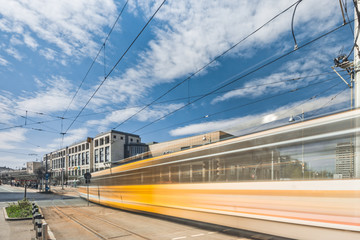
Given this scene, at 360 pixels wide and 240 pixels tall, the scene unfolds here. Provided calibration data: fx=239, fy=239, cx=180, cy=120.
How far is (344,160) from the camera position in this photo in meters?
3.96

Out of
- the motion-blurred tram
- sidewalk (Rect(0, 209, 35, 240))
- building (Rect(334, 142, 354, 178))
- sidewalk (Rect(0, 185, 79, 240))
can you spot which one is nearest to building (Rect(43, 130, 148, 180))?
sidewalk (Rect(0, 185, 79, 240))

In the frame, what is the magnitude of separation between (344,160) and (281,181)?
1177 millimetres

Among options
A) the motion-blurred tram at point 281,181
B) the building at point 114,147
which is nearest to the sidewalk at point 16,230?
the motion-blurred tram at point 281,181

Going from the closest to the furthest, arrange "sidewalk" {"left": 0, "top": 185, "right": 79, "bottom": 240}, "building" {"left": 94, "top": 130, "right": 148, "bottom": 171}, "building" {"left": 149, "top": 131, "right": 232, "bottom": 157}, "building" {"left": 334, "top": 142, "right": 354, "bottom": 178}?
"building" {"left": 334, "top": 142, "right": 354, "bottom": 178} < "building" {"left": 149, "top": 131, "right": 232, "bottom": 157} < "sidewalk" {"left": 0, "top": 185, "right": 79, "bottom": 240} < "building" {"left": 94, "top": 130, "right": 148, "bottom": 171}

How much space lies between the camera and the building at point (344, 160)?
3846mm

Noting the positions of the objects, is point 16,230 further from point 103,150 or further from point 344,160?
point 103,150

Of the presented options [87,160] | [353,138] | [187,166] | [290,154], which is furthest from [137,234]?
[87,160]

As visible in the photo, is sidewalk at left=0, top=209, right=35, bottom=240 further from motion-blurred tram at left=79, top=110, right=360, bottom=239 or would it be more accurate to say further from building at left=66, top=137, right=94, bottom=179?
building at left=66, top=137, right=94, bottom=179

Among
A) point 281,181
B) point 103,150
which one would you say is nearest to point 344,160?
point 281,181

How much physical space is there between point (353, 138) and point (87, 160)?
260ft

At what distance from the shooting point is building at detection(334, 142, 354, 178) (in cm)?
385

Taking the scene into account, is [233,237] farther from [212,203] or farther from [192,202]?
[192,202]

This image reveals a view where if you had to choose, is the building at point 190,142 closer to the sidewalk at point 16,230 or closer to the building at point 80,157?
the sidewalk at point 16,230

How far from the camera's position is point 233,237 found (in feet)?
20.0
